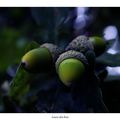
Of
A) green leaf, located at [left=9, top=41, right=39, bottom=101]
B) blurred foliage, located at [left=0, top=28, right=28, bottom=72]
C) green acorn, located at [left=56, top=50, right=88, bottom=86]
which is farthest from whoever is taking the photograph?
blurred foliage, located at [left=0, top=28, right=28, bottom=72]

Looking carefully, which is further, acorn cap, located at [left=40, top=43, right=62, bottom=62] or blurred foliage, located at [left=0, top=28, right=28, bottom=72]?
blurred foliage, located at [left=0, top=28, right=28, bottom=72]

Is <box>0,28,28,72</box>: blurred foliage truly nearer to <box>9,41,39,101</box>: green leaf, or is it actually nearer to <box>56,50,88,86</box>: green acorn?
<box>9,41,39,101</box>: green leaf

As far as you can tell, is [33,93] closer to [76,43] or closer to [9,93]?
[9,93]

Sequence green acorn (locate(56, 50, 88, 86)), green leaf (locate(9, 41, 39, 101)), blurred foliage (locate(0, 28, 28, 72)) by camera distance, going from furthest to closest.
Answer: blurred foliage (locate(0, 28, 28, 72)) < green leaf (locate(9, 41, 39, 101)) < green acorn (locate(56, 50, 88, 86))

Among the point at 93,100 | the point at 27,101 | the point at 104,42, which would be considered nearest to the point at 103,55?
the point at 104,42

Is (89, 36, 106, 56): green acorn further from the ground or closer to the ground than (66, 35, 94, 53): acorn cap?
closer to the ground
